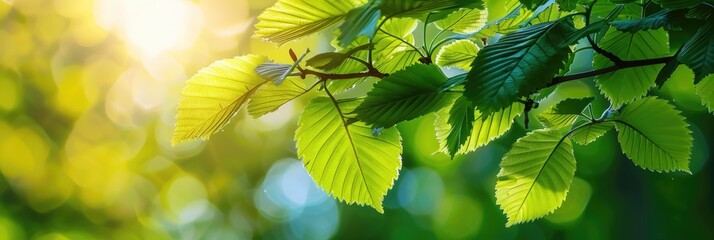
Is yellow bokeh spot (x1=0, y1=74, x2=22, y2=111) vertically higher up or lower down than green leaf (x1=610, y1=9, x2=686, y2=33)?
lower down

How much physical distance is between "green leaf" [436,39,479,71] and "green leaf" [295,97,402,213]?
56 mm

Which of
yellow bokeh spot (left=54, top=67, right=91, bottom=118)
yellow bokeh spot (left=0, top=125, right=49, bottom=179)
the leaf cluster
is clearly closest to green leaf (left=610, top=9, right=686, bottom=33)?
the leaf cluster

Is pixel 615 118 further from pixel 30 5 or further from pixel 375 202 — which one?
pixel 30 5

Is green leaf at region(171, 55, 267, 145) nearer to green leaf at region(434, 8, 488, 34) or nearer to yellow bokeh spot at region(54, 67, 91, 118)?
green leaf at region(434, 8, 488, 34)

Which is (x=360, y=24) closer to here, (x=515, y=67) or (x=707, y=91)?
(x=515, y=67)

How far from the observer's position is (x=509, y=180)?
0.39 m

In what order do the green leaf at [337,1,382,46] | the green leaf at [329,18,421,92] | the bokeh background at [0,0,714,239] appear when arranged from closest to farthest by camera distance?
1. the green leaf at [337,1,382,46]
2. the green leaf at [329,18,421,92]
3. the bokeh background at [0,0,714,239]

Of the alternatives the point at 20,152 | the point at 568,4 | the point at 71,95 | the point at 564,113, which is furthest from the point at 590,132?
the point at 20,152

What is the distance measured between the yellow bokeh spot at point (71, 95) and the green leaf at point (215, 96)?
509 cm

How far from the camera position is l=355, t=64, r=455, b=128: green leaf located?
0.29 meters

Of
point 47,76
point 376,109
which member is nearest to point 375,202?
point 376,109

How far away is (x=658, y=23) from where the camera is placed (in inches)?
10.8

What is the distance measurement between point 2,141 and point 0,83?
0.44m

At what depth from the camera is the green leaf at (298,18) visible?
269 mm
